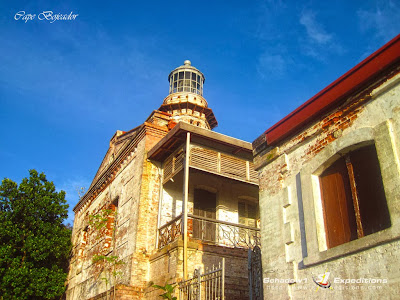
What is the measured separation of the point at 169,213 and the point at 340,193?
7386 mm

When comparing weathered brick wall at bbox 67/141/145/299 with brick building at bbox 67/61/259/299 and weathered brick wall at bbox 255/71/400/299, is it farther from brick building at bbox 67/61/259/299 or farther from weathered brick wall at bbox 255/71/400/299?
weathered brick wall at bbox 255/71/400/299

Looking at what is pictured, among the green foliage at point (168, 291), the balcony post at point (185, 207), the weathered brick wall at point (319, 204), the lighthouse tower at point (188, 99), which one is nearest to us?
the weathered brick wall at point (319, 204)

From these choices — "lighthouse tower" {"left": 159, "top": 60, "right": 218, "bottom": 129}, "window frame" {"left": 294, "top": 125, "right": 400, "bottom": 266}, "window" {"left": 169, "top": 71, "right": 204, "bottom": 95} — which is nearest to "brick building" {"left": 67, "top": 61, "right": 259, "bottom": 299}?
"lighthouse tower" {"left": 159, "top": 60, "right": 218, "bottom": 129}

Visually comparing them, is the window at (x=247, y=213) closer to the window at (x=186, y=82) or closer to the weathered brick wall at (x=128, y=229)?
the weathered brick wall at (x=128, y=229)

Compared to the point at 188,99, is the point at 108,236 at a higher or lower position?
lower

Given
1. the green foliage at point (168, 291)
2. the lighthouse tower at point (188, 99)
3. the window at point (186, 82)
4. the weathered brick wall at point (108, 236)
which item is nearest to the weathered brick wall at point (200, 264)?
the green foliage at point (168, 291)

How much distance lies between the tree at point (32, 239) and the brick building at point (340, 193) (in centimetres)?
1053

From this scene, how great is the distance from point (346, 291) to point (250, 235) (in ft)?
25.4

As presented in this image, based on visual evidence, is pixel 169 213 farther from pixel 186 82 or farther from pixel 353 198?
pixel 186 82

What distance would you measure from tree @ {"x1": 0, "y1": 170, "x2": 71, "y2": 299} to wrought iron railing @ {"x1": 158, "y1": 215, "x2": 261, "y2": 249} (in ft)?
18.6

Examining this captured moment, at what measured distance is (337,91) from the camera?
19.5 feet

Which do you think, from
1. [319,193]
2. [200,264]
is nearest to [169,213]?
[200,264]

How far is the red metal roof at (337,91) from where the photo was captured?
5.24m

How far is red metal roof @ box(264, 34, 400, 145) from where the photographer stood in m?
5.24
